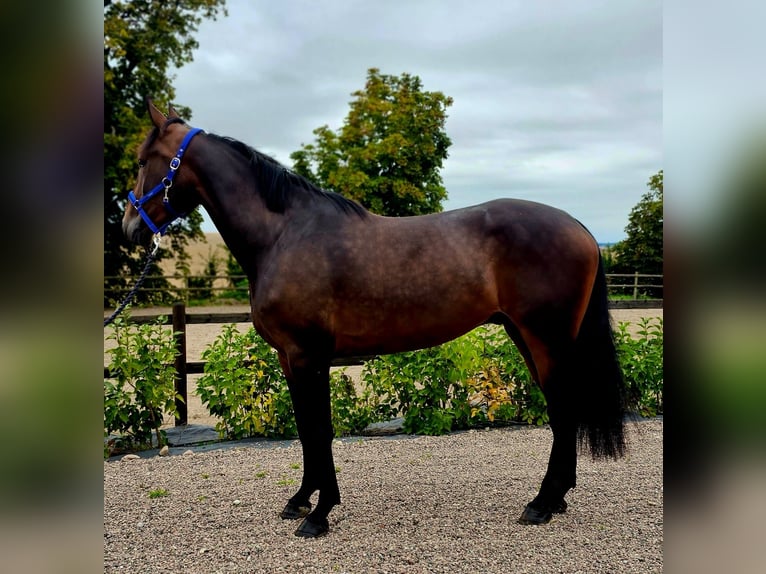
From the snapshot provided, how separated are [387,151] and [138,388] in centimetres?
1738

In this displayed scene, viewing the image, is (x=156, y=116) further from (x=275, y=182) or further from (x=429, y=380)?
(x=429, y=380)

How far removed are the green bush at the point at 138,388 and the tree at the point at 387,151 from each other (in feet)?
51.9

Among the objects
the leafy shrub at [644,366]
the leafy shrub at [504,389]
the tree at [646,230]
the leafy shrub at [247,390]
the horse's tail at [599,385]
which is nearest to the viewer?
the horse's tail at [599,385]

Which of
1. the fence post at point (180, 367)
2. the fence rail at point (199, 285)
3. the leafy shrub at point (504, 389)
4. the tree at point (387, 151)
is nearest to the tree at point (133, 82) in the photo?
the fence rail at point (199, 285)

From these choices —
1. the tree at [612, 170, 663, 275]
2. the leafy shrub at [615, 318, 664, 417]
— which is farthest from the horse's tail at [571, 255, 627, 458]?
the tree at [612, 170, 663, 275]

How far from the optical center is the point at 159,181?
3.37 meters

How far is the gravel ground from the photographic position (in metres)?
3.00

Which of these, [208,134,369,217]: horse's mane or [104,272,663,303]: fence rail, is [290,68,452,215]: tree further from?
[208,134,369,217]: horse's mane

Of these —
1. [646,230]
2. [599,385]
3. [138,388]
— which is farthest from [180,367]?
[646,230]

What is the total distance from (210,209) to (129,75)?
17074 mm

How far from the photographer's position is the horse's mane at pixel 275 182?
11.4 feet

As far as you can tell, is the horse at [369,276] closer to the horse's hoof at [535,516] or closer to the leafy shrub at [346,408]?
the horse's hoof at [535,516]
